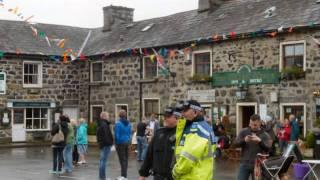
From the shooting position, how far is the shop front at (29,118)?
105 feet

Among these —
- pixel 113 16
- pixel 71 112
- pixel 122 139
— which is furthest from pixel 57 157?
pixel 113 16

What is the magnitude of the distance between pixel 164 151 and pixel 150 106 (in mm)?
21857

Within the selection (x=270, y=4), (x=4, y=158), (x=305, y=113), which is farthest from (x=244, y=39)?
(x=4, y=158)

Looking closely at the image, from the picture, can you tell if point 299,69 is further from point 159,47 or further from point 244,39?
point 159,47

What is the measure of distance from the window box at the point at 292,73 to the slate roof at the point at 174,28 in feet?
5.32

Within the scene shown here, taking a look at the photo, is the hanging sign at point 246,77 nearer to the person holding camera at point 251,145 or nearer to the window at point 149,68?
the window at point 149,68

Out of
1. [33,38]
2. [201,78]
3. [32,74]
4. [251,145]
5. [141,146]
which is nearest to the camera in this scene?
[251,145]

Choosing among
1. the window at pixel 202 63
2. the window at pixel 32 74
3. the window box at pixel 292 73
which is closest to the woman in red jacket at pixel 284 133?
the window box at pixel 292 73

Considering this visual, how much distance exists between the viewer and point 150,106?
29.8 meters

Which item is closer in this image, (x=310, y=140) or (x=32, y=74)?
(x=310, y=140)

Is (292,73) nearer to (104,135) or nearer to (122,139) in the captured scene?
(122,139)

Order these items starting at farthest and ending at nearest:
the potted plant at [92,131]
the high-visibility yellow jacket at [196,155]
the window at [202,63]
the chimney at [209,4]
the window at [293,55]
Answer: the potted plant at [92,131] → the chimney at [209,4] → the window at [202,63] → the window at [293,55] → the high-visibility yellow jacket at [196,155]

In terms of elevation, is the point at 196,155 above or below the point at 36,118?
above

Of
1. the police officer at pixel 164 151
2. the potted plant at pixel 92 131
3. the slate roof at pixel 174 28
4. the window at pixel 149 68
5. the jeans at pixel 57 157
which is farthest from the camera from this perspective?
the potted plant at pixel 92 131
